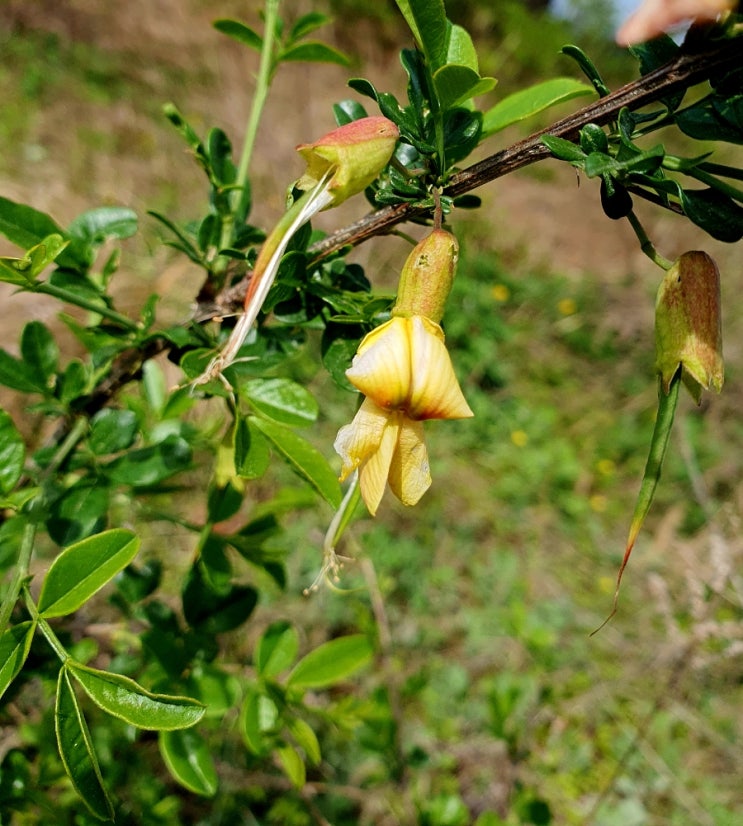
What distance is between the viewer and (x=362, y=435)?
411mm

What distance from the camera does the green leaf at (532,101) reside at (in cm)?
49

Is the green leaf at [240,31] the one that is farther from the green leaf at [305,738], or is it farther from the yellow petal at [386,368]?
the green leaf at [305,738]

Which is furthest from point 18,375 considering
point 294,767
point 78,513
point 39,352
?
point 294,767

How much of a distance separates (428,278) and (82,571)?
298 millimetres

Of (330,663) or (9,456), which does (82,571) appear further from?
(330,663)

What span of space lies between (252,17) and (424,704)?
467cm

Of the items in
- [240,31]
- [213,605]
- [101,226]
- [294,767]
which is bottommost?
[294,767]

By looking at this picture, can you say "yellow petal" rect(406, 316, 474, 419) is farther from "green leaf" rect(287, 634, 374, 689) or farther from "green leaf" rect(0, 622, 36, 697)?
"green leaf" rect(287, 634, 374, 689)

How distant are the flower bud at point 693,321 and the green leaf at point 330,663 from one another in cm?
47

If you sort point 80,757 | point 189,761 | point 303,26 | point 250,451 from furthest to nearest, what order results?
1. point 303,26
2. point 189,761
3. point 250,451
4. point 80,757

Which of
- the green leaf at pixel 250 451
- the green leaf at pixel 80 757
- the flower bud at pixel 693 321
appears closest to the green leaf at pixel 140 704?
the green leaf at pixel 80 757

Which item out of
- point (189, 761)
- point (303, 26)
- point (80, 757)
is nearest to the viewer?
point (80, 757)

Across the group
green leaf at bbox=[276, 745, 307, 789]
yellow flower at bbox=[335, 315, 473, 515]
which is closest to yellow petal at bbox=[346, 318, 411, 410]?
yellow flower at bbox=[335, 315, 473, 515]

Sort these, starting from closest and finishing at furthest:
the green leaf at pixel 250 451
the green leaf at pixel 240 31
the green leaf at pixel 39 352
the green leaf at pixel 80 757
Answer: the green leaf at pixel 80 757
the green leaf at pixel 250 451
the green leaf at pixel 39 352
the green leaf at pixel 240 31
